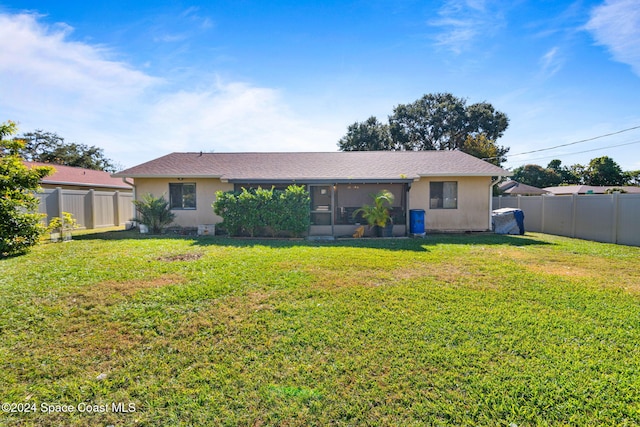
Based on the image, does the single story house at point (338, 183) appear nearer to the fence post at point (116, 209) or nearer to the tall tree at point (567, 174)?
the fence post at point (116, 209)

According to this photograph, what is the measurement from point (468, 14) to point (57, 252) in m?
12.4

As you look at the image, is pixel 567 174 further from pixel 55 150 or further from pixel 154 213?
pixel 55 150

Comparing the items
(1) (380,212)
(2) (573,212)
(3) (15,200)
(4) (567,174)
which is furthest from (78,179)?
(4) (567,174)

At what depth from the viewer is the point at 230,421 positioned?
2.20 metres

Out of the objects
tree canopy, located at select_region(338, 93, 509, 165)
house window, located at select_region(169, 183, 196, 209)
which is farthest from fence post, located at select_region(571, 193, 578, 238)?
tree canopy, located at select_region(338, 93, 509, 165)

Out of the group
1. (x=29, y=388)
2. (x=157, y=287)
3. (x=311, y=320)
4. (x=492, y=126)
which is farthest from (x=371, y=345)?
(x=492, y=126)

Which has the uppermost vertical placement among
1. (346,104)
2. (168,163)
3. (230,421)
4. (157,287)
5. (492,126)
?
(492,126)

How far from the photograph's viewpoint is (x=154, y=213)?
1065 cm

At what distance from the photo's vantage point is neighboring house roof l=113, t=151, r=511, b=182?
37.7 ft

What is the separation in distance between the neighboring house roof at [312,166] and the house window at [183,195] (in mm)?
657

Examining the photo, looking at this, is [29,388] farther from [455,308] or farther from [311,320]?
[455,308]

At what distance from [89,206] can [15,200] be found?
23.3 ft

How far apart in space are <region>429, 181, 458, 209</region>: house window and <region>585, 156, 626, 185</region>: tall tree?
34.7 metres

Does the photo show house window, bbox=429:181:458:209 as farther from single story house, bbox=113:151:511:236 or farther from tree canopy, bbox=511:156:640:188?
tree canopy, bbox=511:156:640:188
